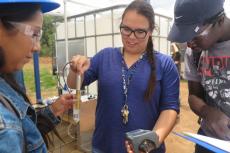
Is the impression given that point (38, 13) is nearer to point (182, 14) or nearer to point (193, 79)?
point (182, 14)

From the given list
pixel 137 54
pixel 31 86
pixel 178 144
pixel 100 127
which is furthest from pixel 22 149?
pixel 31 86

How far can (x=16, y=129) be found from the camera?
82 centimetres

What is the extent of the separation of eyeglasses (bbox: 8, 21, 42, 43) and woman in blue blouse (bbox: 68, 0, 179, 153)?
519 mm

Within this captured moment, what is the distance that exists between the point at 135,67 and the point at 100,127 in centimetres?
43

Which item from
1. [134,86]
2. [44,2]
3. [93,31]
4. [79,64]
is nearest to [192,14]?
[134,86]

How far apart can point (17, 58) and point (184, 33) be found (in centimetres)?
92

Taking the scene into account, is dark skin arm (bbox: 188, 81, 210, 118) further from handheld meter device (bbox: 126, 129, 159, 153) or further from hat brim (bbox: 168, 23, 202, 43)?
handheld meter device (bbox: 126, 129, 159, 153)

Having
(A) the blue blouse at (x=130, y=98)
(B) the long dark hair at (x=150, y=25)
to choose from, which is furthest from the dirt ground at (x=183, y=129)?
(B) the long dark hair at (x=150, y=25)

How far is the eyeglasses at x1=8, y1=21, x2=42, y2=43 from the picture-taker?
0.94m

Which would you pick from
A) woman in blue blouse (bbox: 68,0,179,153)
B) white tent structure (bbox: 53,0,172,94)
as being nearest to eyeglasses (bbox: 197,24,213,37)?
woman in blue blouse (bbox: 68,0,179,153)

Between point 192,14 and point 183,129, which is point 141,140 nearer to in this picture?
point 192,14

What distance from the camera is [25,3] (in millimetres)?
931

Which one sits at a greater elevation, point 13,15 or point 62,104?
point 13,15

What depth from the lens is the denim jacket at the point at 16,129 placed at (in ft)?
2.52
